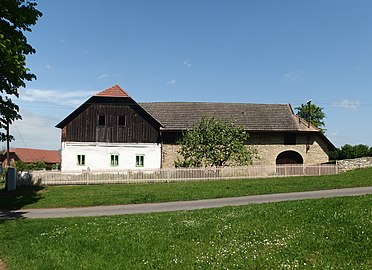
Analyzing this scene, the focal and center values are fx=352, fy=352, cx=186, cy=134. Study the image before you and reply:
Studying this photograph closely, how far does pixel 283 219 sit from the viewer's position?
340 inches

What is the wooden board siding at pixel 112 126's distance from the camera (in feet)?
109

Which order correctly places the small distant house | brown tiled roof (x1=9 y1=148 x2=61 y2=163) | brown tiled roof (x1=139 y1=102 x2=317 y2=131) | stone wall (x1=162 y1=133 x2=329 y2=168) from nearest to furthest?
stone wall (x1=162 y1=133 x2=329 y2=168), brown tiled roof (x1=139 y1=102 x2=317 y2=131), the small distant house, brown tiled roof (x1=9 y1=148 x2=61 y2=163)

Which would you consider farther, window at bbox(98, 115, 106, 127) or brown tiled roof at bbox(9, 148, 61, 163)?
brown tiled roof at bbox(9, 148, 61, 163)

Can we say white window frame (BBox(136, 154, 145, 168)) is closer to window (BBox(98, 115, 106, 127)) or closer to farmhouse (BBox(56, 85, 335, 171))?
farmhouse (BBox(56, 85, 335, 171))

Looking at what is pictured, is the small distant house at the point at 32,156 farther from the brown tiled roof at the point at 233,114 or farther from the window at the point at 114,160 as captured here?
the window at the point at 114,160

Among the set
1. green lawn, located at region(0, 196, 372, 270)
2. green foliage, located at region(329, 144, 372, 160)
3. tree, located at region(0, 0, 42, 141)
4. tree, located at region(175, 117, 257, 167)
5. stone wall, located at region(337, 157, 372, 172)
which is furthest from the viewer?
green foliage, located at region(329, 144, 372, 160)

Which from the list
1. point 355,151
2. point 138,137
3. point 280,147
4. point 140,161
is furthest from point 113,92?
point 355,151

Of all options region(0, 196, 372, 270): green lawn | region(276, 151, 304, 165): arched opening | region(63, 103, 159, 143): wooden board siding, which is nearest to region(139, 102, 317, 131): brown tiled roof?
region(63, 103, 159, 143): wooden board siding

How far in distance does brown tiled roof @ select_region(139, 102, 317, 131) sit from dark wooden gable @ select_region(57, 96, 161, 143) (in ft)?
7.83

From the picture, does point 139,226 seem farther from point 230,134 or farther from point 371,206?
point 230,134

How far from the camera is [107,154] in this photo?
1315 inches

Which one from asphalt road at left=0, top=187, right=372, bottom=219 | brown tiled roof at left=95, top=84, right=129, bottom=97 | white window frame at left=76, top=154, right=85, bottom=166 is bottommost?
asphalt road at left=0, top=187, right=372, bottom=219

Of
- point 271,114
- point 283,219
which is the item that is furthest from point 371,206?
point 271,114

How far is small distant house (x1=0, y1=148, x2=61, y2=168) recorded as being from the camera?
226ft
